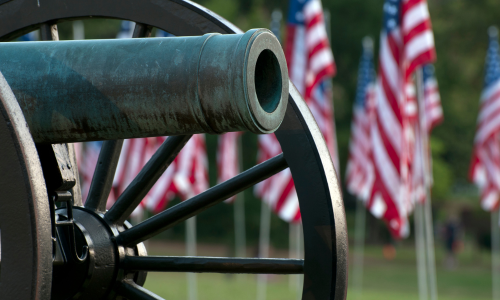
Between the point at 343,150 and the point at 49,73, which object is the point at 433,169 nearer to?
the point at 343,150

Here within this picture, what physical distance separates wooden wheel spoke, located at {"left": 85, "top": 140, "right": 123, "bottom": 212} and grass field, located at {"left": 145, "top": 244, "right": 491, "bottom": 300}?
28.8 ft

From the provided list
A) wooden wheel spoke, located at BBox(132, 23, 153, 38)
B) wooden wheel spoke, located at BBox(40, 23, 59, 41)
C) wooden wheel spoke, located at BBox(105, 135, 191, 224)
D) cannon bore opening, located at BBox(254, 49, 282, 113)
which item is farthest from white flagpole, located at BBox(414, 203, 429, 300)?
cannon bore opening, located at BBox(254, 49, 282, 113)

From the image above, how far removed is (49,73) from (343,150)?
26655mm

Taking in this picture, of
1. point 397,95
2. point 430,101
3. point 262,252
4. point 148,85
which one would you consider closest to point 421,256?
point 397,95

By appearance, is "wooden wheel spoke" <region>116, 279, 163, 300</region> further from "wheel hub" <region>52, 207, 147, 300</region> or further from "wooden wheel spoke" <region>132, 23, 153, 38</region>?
"wooden wheel spoke" <region>132, 23, 153, 38</region>

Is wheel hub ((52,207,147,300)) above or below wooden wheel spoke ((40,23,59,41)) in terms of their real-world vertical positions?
below

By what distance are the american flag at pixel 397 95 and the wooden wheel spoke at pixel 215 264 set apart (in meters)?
6.16

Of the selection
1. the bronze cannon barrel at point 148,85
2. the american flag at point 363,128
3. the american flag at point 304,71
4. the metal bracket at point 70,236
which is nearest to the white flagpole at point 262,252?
the american flag at point 363,128

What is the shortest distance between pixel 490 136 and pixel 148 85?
1227cm

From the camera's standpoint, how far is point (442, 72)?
2933 centimetres

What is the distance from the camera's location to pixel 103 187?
3246mm

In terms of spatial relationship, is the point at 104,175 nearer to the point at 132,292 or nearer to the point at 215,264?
the point at 132,292

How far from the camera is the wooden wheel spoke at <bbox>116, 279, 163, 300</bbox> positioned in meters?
3.00

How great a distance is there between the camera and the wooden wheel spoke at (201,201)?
120 inches
